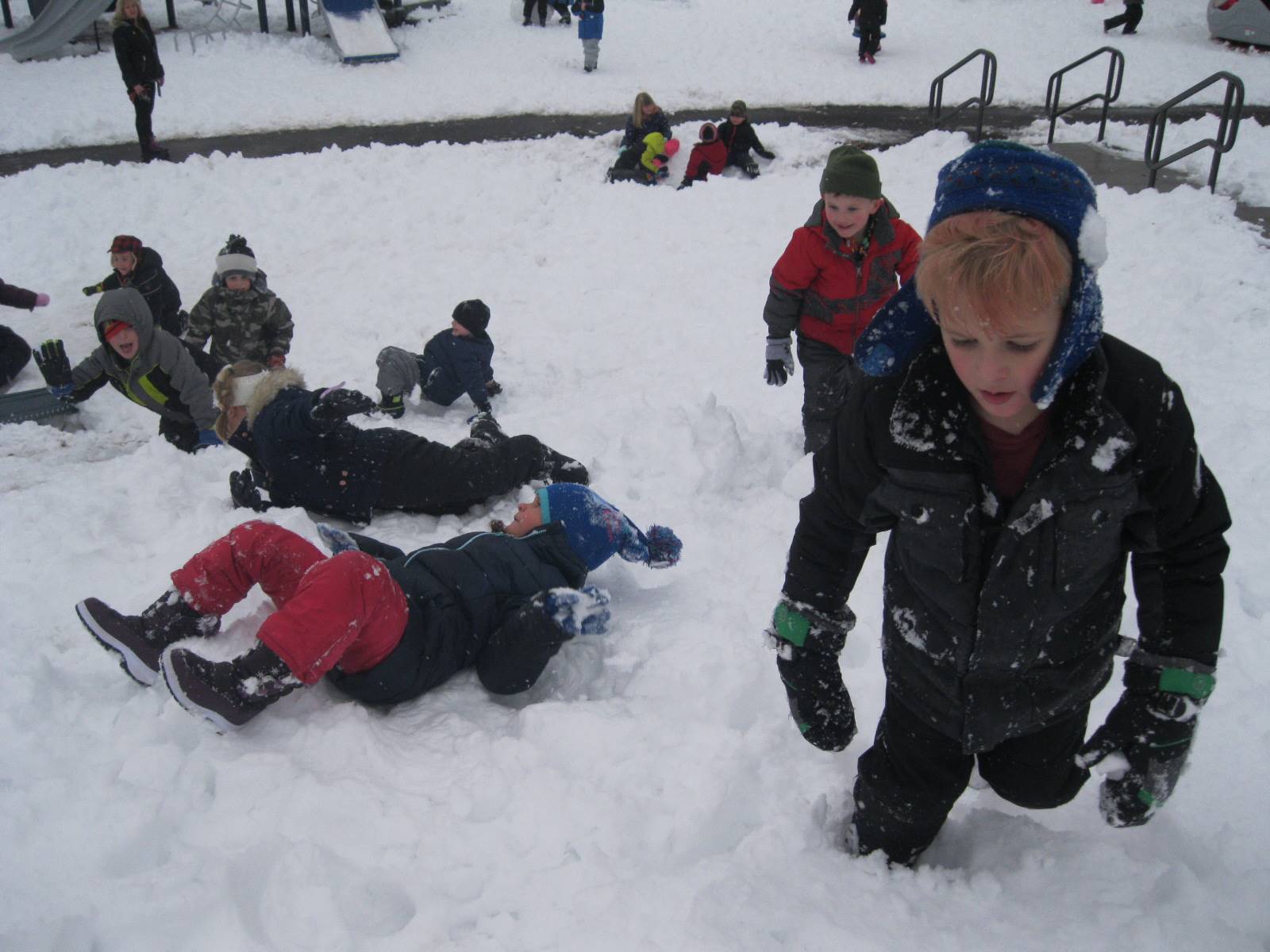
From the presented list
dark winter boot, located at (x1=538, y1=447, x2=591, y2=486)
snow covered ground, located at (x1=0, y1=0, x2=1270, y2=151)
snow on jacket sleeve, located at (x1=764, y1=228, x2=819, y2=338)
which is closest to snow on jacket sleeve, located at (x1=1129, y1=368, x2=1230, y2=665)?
snow on jacket sleeve, located at (x1=764, y1=228, x2=819, y2=338)

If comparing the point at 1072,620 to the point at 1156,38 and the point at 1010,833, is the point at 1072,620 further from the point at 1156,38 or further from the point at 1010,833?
the point at 1156,38

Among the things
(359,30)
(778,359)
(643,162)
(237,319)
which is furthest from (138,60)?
(778,359)

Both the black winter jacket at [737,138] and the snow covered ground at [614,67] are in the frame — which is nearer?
the black winter jacket at [737,138]

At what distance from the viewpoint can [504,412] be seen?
23.1 feet

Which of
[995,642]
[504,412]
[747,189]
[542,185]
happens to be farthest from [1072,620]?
[542,185]

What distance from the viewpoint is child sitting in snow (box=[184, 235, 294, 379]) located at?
24.0ft

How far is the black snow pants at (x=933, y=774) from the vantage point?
2303 mm

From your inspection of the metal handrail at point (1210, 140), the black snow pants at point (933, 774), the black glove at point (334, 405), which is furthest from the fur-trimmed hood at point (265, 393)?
the metal handrail at point (1210, 140)

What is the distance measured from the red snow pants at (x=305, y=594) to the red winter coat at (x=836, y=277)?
7.98 ft

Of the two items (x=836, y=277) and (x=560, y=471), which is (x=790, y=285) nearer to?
(x=836, y=277)

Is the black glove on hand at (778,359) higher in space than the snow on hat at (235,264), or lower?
higher

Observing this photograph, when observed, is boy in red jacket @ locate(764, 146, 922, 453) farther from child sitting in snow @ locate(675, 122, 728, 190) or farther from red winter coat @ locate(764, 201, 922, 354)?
child sitting in snow @ locate(675, 122, 728, 190)

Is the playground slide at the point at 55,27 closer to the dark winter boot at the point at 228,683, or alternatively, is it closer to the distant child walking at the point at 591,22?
the distant child walking at the point at 591,22

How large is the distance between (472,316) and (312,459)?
2.55 metres
